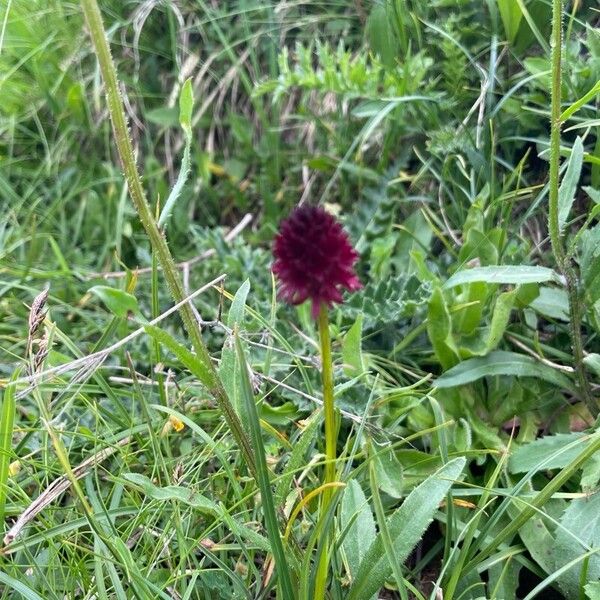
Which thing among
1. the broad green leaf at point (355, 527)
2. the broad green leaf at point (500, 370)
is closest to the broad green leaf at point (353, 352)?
the broad green leaf at point (500, 370)


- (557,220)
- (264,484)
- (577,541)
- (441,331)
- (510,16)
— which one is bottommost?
(577,541)

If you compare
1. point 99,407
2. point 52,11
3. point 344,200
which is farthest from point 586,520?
point 52,11

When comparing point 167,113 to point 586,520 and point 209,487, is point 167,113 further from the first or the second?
point 586,520

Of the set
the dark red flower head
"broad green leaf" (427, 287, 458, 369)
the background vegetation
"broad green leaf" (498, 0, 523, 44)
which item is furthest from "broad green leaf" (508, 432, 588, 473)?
"broad green leaf" (498, 0, 523, 44)

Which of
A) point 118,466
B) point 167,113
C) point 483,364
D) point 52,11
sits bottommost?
point 118,466

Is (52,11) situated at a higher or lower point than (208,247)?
higher

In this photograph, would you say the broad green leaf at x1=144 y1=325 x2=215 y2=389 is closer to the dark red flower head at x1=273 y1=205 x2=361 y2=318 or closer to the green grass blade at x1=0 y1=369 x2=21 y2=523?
the dark red flower head at x1=273 y1=205 x2=361 y2=318

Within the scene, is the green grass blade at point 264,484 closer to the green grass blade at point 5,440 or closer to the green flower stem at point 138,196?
the green flower stem at point 138,196

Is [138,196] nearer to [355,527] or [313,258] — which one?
[313,258]

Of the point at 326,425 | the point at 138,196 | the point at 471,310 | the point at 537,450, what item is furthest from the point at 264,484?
the point at 471,310
